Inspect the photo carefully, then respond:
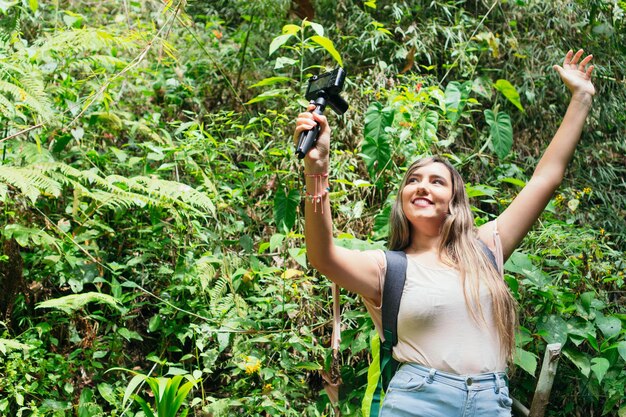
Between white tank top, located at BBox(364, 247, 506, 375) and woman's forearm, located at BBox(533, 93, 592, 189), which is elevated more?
woman's forearm, located at BBox(533, 93, 592, 189)

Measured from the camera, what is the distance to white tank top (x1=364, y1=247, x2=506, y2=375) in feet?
6.70

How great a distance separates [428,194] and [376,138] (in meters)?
1.47

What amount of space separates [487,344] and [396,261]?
373mm

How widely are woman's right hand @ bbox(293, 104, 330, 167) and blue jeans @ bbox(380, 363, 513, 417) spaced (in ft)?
2.26

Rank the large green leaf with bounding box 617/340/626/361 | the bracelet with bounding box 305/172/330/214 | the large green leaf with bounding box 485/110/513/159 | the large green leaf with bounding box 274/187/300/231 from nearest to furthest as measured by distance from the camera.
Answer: the bracelet with bounding box 305/172/330/214 → the large green leaf with bounding box 617/340/626/361 → the large green leaf with bounding box 274/187/300/231 → the large green leaf with bounding box 485/110/513/159

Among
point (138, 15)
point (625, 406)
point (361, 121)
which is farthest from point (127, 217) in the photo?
point (625, 406)

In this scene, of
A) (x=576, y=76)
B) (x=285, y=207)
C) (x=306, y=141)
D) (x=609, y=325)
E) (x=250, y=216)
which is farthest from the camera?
(x=250, y=216)

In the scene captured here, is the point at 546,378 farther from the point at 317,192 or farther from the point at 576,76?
the point at 317,192

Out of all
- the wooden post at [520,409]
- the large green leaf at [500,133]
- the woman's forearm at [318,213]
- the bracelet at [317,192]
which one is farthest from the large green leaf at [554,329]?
the bracelet at [317,192]

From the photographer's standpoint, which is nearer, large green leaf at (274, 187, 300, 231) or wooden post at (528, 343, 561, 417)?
wooden post at (528, 343, 561, 417)

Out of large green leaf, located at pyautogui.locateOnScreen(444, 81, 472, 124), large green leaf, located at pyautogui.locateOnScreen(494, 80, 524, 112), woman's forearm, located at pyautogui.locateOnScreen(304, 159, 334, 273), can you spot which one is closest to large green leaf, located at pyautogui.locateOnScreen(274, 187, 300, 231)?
large green leaf, located at pyautogui.locateOnScreen(444, 81, 472, 124)

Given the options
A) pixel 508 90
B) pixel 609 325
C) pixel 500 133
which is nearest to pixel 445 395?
pixel 609 325

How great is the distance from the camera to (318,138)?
1.90m

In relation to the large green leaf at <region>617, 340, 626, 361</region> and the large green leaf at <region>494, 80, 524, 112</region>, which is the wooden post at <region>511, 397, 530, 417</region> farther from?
the large green leaf at <region>494, 80, 524, 112</region>
